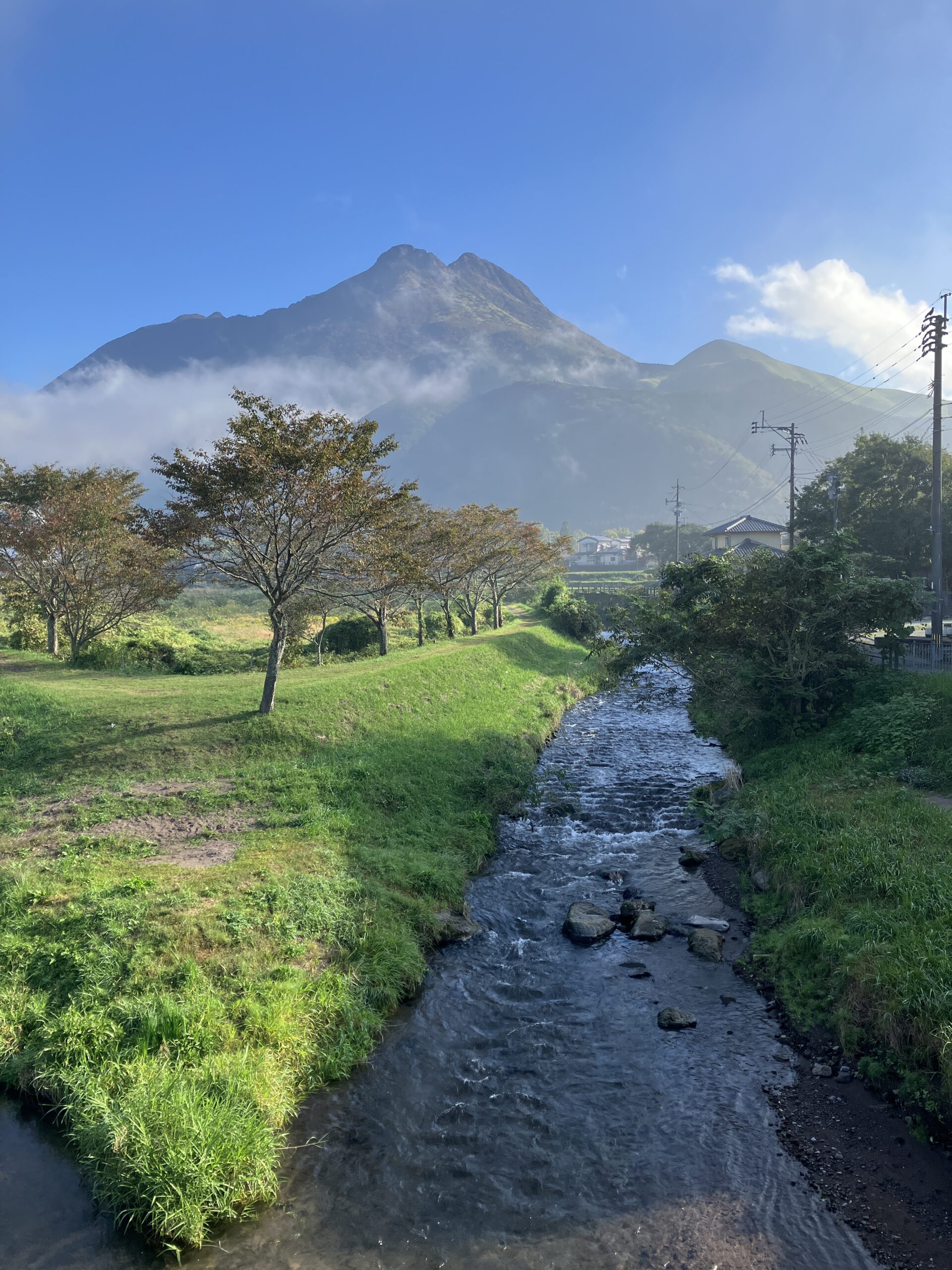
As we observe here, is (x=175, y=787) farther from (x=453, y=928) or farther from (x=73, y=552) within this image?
(x=73, y=552)

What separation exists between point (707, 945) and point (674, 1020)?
2414 mm

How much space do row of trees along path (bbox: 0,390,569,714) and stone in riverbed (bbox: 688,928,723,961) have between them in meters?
14.4

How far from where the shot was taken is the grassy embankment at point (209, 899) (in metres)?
8.45

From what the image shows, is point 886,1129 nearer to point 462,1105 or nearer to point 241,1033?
point 462,1105

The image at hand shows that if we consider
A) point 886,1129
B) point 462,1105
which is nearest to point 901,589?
point 886,1129

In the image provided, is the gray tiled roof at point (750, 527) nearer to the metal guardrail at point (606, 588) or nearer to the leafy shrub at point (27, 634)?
the metal guardrail at point (606, 588)

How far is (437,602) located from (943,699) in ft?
182

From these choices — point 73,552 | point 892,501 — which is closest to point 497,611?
point 892,501

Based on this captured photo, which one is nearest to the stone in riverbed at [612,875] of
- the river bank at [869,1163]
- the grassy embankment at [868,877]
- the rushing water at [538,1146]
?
the rushing water at [538,1146]

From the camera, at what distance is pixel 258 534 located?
70.9 feet

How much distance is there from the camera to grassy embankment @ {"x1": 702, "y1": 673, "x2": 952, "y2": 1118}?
31.7 feet

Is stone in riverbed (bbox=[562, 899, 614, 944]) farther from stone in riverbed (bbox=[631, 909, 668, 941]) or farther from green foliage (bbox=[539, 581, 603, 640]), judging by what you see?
green foliage (bbox=[539, 581, 603, 640])

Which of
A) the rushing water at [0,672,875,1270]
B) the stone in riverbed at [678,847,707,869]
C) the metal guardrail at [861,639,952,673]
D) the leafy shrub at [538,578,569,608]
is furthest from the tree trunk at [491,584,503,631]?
the rushing water at [0,672,875,1270]

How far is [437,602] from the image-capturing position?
72.1 meters
